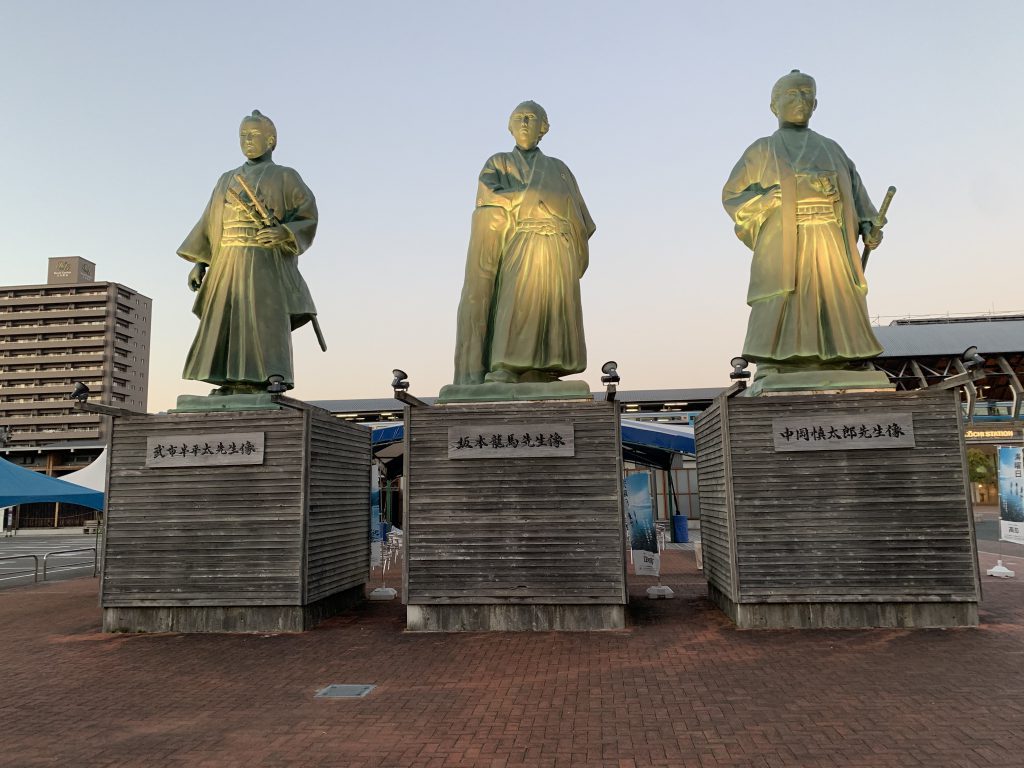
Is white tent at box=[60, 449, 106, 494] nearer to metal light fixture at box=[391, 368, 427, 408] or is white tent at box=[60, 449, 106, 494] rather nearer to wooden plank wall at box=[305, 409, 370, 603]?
wooden plank wall at box=[305, 409, 370, 603]

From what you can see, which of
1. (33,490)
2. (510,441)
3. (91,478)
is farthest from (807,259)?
(91,478)

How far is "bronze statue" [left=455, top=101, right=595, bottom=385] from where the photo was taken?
348 inches

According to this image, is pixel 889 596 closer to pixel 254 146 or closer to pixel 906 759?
pixel 906 759

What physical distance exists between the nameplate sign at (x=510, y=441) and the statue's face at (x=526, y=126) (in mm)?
3977

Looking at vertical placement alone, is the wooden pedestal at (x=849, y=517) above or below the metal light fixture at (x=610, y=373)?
below

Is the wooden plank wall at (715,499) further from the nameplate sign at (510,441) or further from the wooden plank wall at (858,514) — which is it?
the nameplate sign at (510,441)

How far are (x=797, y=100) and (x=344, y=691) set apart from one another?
874 centimetres

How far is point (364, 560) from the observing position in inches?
415

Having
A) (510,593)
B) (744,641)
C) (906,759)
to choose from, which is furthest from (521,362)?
(906,759)

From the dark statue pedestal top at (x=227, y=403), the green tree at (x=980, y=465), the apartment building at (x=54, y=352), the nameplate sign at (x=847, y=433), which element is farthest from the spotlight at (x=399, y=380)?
the apartment building at (x=54, y=352)

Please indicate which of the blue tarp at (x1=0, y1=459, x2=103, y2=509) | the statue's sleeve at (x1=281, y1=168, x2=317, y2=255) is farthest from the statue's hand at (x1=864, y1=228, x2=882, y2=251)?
the blue tarp at (x1=0, y1=459, x2=103, y2=509)

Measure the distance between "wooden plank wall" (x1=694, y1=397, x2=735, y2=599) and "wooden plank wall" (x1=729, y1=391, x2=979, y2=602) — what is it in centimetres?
23

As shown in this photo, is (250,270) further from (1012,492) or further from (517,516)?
(1012,492)

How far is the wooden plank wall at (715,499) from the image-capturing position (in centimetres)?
817
